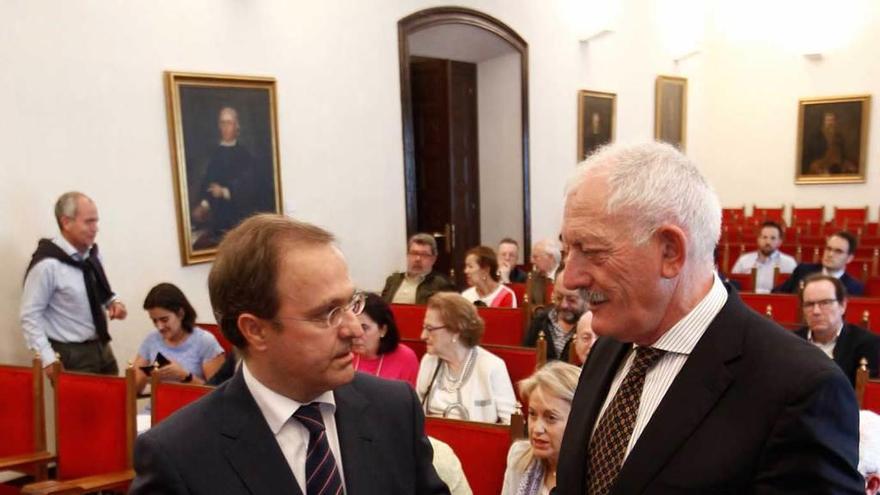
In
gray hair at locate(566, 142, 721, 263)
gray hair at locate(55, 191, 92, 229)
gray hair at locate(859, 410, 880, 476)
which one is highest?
gray hair at locate(566, 142, 721, 263)

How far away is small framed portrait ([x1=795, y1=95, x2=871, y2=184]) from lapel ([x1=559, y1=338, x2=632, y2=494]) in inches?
513

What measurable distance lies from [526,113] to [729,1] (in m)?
6.60

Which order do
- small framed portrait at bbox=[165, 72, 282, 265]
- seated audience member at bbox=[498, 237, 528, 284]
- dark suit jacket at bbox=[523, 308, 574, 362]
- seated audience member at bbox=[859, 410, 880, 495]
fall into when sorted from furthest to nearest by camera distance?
seated audience member at bbox=[498, 237, 528, 284] < small framed portrait at bbox=[165, 72, 282, 265] < dark suit jacket at bbox=[523, 308, 574, 362] < seated audience member at bbox=[859, 410, 880, 495]

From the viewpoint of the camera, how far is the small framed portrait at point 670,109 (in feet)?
40.2

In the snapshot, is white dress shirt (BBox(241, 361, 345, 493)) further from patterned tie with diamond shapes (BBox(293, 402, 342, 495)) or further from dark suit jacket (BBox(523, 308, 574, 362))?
dark suit jacket (BBox(523, 308, 574, 362))

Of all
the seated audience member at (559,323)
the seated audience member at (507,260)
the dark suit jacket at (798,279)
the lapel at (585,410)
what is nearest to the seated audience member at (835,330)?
the seated audience member at (559,323)

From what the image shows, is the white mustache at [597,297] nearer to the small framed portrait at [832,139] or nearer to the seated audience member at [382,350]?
the seated audience member at [382,350]

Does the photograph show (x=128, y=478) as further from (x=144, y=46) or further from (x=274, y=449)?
(x=144, y=46)

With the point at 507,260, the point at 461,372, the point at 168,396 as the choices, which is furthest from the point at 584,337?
the point at 507,260

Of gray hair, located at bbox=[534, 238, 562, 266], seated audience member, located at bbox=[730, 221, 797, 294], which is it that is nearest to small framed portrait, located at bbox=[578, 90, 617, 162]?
seated audience member, located at bbox=[730, 221, 797, 294]

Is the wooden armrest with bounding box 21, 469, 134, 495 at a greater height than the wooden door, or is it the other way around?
the wooden door

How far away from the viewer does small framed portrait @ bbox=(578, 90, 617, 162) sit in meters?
10.4

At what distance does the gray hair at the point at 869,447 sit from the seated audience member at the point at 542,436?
907mm

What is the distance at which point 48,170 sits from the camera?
184 inches
